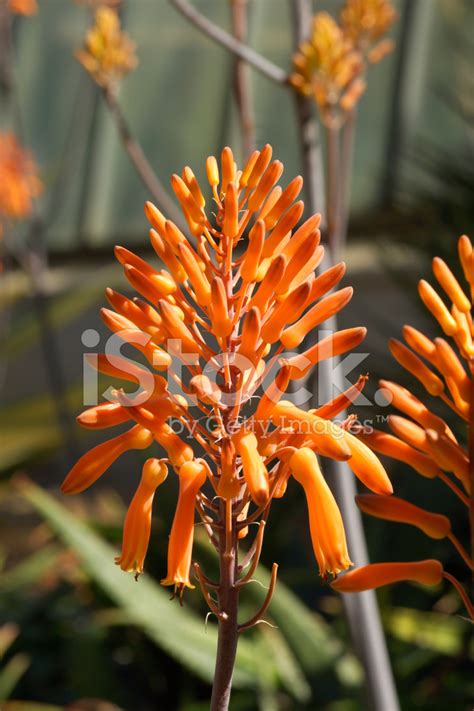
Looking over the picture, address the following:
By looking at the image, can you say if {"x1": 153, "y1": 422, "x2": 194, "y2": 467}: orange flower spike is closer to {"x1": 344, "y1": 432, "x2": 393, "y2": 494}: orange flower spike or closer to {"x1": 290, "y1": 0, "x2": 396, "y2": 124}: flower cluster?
{"x1": 344, "y1": 432, "x2": 393, "y2": 494}: orange flower spike

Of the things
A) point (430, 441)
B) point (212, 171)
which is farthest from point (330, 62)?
point (430, 441)

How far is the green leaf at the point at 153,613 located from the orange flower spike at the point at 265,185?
137 cm

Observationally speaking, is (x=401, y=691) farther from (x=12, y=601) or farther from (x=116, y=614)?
(x=12, y=601)

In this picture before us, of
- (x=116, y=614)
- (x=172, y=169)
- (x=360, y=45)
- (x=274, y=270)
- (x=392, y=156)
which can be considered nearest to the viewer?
(x=274, y=270)

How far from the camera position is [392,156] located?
192 inches

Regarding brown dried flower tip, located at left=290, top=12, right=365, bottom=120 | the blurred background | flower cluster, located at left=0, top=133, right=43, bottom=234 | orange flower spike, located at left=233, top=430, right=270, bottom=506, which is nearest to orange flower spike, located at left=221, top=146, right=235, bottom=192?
orange flower spike, located at left=233, top=430, right=270, bottom=506

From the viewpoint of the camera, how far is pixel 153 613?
205 centimetres

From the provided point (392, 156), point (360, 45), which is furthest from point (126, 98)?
point (360, 45)

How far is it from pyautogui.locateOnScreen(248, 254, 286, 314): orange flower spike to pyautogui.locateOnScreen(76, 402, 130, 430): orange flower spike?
138 millimetres

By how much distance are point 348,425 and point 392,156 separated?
427 centimetres

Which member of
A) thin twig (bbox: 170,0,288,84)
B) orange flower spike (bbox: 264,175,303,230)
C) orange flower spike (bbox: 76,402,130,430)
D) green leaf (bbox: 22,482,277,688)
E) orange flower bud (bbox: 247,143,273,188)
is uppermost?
thin twig (bbox: 170,0,288,84)

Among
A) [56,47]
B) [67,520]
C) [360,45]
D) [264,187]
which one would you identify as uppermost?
[56,47]

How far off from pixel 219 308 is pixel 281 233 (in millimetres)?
112

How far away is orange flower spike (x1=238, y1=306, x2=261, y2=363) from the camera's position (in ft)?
2.33
